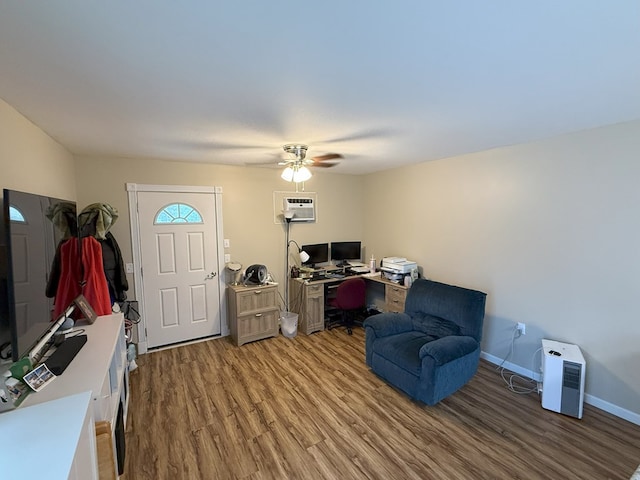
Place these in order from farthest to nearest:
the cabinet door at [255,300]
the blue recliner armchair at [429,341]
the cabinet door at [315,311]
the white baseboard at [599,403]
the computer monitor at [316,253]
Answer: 1. the computer monitor at [316,253]
2. the cabinet door at [315,311]
3. the cabinet door at [255,300]
4. the blue recliner armchair at [429,341]
5. the white baseboard at [599,403]

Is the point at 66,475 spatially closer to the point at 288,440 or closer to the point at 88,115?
the point at 288,440

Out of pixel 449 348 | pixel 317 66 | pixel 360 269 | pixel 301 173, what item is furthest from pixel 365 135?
pixel 360 269

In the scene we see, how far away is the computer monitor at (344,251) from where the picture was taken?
4.83 meters

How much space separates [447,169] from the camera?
3619mm

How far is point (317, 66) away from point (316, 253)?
11.1 ft

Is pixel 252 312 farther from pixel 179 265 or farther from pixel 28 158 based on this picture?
pixel 28 158

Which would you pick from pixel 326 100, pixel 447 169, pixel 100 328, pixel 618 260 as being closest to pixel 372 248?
pixel 447 169

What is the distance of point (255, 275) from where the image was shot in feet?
13.0

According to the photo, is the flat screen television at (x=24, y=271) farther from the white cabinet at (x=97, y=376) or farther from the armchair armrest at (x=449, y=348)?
the armchair armrest at (x=449, y=348)

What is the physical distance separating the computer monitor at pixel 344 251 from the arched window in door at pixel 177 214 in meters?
A: 2.17

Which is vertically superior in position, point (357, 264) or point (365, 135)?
point (365, 135)

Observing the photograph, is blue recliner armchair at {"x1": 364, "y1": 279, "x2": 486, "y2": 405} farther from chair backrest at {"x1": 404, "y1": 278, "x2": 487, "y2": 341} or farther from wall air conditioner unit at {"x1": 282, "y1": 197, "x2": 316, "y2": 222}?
wall air conditioner unit at {"x1": 282, "y1": 197, "x2": 316, "y2": 222}

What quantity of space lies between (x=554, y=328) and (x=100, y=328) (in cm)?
402

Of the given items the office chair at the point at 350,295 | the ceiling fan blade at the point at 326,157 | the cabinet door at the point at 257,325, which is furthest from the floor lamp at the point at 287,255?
the ceiling fan blade at the point at 326,157
